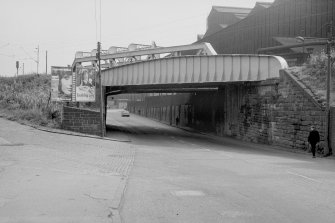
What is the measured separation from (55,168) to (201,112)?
3963 cm

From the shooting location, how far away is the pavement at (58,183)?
8.52 m

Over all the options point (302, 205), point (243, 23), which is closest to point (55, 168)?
point (302, 205)

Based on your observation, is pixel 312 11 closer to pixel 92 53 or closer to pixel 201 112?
pixel 201 112

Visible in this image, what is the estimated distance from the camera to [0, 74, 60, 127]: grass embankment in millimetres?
33625

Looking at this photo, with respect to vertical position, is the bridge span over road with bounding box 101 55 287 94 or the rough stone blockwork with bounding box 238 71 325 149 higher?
the bridge span over road with bounding box 101 55 287 94

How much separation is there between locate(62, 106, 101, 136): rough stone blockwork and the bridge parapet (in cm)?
655

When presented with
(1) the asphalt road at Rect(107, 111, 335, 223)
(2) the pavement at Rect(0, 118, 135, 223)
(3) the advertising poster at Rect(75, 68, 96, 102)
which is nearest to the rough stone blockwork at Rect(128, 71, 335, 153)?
(1) the asphalt road at Rect(107, 111, 335, 223)

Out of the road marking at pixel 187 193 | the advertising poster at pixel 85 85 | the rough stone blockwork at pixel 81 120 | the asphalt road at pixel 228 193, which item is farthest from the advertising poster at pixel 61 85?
the road marking at pixel 187 193

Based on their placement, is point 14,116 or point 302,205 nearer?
point 302,205

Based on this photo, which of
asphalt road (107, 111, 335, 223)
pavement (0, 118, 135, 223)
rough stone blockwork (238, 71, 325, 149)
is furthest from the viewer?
rough stone blockwork (238, 71, 325, 149)

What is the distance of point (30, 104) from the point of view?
37188 mm

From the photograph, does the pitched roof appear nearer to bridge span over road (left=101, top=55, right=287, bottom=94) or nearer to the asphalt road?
bridge span over road (left=101, top=55, right=287, bottom=94)

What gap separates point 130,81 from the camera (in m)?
39.7

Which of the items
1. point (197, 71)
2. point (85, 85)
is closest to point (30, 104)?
point (85, 85)
